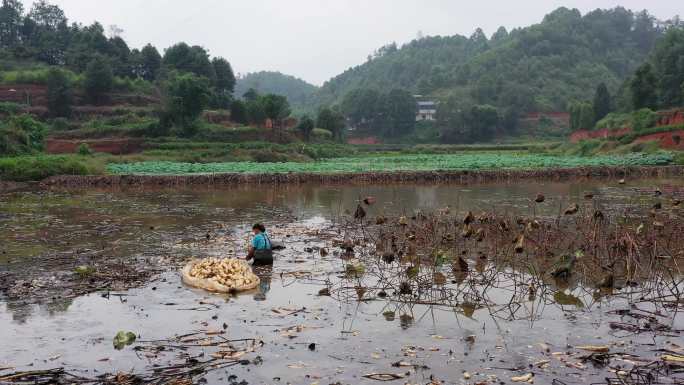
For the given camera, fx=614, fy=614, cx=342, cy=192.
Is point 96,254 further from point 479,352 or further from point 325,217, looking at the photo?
point 479,352

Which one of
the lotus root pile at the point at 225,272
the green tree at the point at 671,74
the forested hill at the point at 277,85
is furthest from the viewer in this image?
the forested hill at the point at 277,85

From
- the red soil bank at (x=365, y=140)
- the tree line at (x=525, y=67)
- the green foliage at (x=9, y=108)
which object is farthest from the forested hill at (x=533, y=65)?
the green foliage at (x=9, y=108)

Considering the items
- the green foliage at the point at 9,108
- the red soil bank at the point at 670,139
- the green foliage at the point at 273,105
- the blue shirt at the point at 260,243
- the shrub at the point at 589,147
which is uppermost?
the green foliage at the point at 273,105

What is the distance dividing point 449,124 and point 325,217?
231 ft

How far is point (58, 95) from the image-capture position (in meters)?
56.3

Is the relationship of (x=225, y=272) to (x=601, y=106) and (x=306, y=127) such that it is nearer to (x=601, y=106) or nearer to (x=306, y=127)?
(x=306, y=127)

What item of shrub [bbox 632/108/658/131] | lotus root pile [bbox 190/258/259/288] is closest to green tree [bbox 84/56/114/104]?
shrub [bbox 632/108/658/131]

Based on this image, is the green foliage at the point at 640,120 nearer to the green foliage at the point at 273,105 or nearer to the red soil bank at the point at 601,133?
the red soil bank at the point at 601,133

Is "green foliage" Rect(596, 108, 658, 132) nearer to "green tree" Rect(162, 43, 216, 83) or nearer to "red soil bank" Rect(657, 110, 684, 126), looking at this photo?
"red soil bank" Rect(657, 110, 684, 126)

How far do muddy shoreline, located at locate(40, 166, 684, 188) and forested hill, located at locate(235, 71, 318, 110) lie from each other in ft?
372

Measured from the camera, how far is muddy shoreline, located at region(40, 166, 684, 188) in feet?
99.7

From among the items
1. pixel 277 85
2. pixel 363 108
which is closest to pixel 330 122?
pixel 363 108

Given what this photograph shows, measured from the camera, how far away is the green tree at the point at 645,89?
55.5m

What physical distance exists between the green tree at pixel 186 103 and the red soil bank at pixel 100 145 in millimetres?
4077
